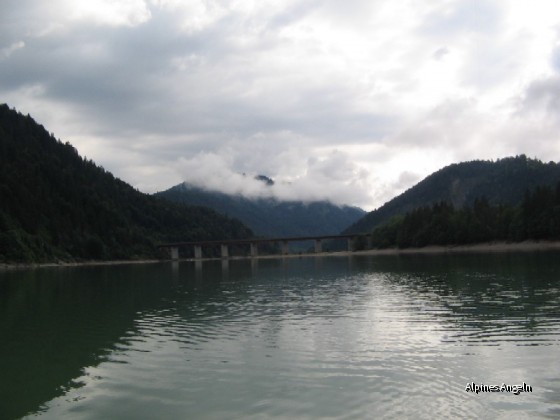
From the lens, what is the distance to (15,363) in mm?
24531

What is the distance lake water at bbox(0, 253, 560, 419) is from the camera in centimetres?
1712

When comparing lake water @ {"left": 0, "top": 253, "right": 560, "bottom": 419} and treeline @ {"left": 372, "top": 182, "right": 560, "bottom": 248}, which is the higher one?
treeline @ {"left": 372, "top": 182, "right": 560, "bottom": 248}

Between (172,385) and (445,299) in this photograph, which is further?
(445,299)

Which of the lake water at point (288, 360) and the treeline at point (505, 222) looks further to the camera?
the treeline at point (505, 222)

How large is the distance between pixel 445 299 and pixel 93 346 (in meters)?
28.2

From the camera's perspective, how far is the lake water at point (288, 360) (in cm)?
1712

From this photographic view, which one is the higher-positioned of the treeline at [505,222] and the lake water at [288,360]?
the treeline at [505,222]

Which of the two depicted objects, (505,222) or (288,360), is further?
(505,222)

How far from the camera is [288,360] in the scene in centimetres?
2330

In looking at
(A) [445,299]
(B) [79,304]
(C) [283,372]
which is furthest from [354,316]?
(B) [79,304]

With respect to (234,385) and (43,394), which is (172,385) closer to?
(234,385)

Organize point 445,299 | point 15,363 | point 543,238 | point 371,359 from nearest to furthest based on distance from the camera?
point 371,359, point 15,363, point 445,299, point 543,238

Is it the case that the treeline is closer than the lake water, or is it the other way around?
the lake water

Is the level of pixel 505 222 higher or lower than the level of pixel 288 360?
higher
